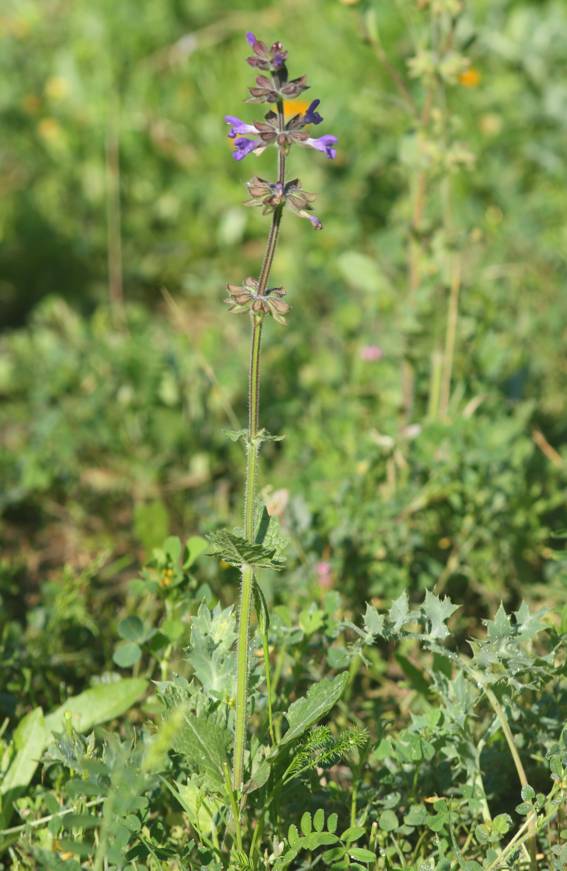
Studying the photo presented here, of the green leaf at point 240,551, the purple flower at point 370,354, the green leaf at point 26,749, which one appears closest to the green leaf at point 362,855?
the green leaf at point 240,551

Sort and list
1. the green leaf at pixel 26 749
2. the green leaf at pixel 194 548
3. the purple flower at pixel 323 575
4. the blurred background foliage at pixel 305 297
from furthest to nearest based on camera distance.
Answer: the blurred background foliage at pixel 305 297 < the purple flower at pixel 323 575 < the green leaf at pixel 194 548 < the green leaf at pixel 26 749

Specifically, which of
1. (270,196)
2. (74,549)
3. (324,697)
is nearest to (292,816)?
(324,697)

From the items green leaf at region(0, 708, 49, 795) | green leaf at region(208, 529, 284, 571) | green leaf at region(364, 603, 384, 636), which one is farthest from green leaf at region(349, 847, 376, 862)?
green leaf at region(0, 708, 49, 795)

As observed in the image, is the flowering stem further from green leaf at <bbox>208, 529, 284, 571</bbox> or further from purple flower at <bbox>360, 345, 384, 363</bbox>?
purple flower at <bbox>360, 345, 384, 363</bbox>

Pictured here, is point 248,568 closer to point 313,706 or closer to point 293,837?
point 313,706

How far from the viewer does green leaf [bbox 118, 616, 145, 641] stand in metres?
2.19

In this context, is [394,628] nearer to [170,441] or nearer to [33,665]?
[33,665]

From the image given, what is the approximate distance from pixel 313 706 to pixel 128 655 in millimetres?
551

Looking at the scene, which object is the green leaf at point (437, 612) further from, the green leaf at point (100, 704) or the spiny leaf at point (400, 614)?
the green leaf at point (100, 704)

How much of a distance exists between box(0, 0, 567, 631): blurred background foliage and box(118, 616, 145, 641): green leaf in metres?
0.44

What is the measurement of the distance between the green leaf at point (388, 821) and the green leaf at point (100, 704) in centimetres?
60

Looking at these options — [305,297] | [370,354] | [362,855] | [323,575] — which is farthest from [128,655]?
[305,297]

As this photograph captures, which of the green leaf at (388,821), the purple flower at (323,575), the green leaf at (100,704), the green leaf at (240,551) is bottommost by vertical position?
the green leaf at (388,821)

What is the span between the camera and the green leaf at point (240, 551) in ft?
5.50
